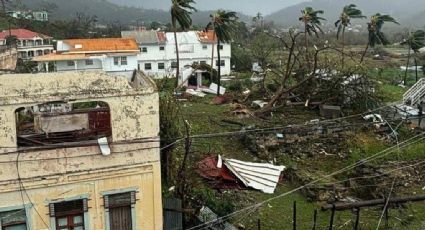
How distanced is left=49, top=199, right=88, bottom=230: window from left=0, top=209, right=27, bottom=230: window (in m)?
0.60

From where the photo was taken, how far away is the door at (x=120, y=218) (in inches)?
415

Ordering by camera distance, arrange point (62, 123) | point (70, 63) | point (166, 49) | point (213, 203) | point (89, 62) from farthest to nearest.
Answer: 1. point (166, 49)
2. point (70, 63)
3. point (89, 62)
4. point (213, 203)
5. point (62, 123)

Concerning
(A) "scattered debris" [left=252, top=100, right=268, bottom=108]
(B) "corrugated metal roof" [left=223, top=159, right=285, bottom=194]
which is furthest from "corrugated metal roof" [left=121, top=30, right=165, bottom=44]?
(B) "corrugated metal roof" [left=223, top=159, right=285, bottom=194]

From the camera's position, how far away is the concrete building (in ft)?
31.3

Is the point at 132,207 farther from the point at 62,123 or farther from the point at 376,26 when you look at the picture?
the point at 376,26

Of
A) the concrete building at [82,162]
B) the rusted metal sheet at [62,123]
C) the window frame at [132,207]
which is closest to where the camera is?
the concrete building at [82,162]

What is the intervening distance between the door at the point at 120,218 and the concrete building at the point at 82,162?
0.02 m

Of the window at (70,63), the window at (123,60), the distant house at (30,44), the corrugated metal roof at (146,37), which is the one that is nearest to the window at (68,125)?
the window at (70,63)

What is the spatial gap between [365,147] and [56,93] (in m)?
16.7

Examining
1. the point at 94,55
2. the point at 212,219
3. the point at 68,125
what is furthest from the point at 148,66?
the point at 68,125

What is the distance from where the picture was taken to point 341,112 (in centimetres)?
2841

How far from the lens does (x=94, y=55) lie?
4456cm

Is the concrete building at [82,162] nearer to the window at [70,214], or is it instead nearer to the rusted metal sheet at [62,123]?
the window at [70,214]

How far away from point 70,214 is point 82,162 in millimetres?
1178
